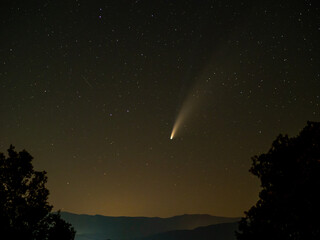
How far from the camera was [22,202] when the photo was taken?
12.2 m

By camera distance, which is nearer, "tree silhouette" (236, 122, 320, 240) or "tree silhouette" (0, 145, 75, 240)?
"tree silhouette" (236, 122, 320, 240)

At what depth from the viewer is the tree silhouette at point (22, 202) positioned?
11648mm

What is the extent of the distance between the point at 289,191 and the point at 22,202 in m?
10.0

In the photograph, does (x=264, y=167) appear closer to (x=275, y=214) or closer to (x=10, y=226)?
(x=275, y=214)

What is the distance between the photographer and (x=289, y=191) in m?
9.95

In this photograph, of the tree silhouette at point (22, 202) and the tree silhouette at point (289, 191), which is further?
the tree silhouette at point (22, 202)

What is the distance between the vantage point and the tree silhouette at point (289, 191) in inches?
366

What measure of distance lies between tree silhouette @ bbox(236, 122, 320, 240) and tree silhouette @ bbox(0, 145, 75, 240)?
807 cm

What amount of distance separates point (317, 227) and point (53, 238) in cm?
1102

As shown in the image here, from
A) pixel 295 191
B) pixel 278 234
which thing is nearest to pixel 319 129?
pixel 295 191

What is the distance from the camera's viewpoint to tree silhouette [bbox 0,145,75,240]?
11.6 meters

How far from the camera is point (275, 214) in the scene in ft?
32.9

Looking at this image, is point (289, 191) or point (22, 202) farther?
point (22, 202)

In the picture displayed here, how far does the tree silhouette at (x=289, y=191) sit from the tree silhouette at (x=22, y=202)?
8.07m
